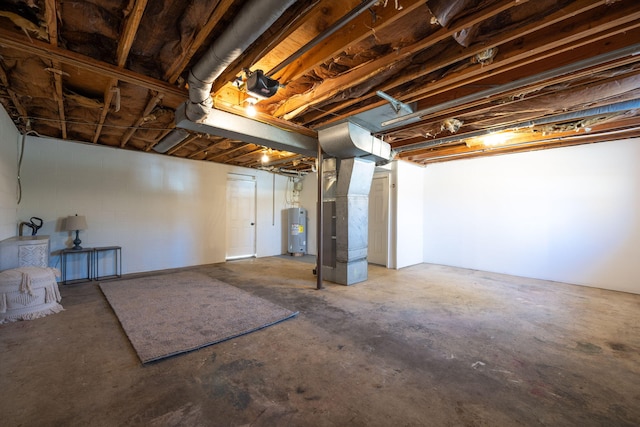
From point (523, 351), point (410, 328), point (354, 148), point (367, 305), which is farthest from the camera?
point (354, 148)

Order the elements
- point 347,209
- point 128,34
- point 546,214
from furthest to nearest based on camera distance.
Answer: point 546,214 → point 347,209 → point 128,34

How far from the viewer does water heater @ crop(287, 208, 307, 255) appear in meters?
7.46

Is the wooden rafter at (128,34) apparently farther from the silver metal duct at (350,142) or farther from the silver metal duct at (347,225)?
the silver metal duct at (347,225)

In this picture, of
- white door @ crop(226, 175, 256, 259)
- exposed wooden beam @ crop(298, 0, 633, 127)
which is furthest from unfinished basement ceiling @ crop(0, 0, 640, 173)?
white door @ crop(226, 175, 256, 259)

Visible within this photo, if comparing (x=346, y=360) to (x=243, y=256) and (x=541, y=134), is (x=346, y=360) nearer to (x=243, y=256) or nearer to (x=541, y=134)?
(x=541, y=134)

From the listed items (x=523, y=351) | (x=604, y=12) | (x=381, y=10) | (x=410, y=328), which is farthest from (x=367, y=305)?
(x=604, y=12)

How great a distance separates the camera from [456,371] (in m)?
2.08

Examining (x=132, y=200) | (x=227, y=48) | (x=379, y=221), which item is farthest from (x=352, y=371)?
(x=132, y=200)

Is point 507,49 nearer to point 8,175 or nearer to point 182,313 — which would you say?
point 182,313

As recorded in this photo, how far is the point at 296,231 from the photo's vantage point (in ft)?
24.5

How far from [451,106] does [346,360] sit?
9.43ft

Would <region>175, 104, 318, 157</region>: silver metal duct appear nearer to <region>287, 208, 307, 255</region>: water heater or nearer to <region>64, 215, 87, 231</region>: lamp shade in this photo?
<region>64, 215, 87, 231</region>: lamp shade

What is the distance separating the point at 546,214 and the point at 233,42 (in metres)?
5.91

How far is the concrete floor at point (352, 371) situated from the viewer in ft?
5.33
